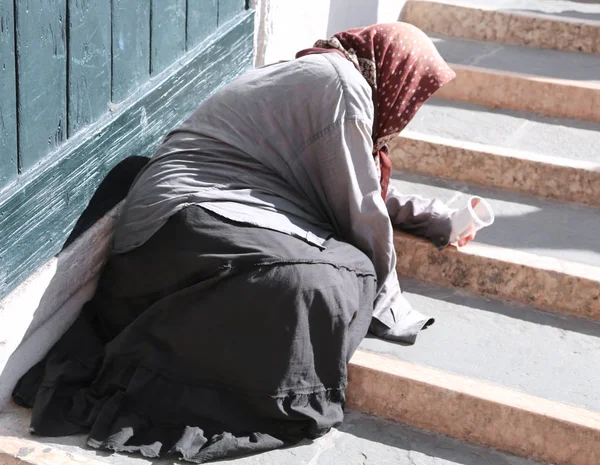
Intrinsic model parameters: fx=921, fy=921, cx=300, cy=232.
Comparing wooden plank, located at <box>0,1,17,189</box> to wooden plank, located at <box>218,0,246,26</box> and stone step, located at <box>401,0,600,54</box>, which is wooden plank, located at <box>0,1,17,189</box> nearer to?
wooden plank, located at <box>218,0,246,26</box>

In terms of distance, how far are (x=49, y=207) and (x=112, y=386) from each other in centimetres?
58

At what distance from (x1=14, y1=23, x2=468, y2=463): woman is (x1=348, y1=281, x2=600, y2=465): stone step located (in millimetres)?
120

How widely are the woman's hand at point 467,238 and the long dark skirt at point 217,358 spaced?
31.3 inches

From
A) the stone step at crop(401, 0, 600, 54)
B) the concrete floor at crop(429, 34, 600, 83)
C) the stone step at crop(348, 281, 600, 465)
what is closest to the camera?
the stone step at crop(348, 281, 600, 465)

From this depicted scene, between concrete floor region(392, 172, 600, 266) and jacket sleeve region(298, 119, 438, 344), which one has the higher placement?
jacket sleeve region(298, 119, 438, 344)

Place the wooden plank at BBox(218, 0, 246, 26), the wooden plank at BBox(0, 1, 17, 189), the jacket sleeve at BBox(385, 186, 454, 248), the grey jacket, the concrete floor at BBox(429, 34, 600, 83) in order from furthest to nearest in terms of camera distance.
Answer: the concrete floor at BBox(429, 34, 600, 83), the wooden plank at BBox(218, 0, 246, 26), the jacket sleeve at BBox(385, 186, 454, 248), the grey jacket, the wooden plank at BBox(0, 1, 17, 189)

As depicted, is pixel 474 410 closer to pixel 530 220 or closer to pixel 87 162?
pixel 530 220

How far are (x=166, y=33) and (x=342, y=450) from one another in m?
1.60

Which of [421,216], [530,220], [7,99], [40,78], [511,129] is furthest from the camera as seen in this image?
[511,129]

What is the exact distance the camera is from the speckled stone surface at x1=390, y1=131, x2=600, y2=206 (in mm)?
4000

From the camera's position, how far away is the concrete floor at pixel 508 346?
300cm

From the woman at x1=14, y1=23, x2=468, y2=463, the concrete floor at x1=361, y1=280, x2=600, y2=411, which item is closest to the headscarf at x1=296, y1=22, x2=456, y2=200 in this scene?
the woman at x1=14, y1=23, x2=468, y2=463

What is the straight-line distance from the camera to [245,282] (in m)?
2.74

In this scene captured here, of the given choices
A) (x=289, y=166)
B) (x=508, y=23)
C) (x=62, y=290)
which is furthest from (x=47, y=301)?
(x=508, y=23)
